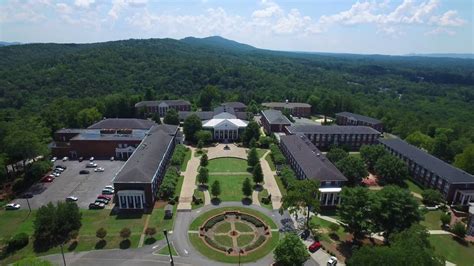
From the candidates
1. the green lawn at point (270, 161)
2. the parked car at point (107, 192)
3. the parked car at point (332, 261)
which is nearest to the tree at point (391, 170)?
the green lawn at point (270, 161)

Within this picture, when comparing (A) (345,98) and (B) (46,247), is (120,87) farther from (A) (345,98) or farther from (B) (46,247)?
(B) (46,247)

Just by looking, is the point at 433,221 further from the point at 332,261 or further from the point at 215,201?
the point at 215,201

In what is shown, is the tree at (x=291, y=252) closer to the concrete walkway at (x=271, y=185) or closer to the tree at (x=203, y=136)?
→ the concrete walkway at (x=271, y=185)

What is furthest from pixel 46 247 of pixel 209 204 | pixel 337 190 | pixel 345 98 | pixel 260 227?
pixel 345 98

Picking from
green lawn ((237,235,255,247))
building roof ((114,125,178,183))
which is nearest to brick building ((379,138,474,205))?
green lawn ((237,235,255,247))

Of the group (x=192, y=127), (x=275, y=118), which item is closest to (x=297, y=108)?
(x=275, y=118)

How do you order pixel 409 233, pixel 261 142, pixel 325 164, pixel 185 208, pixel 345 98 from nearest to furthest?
pixel 409 233
pixel 185 208
pixel 325 164
pixel 261 142
pixel 345 98
